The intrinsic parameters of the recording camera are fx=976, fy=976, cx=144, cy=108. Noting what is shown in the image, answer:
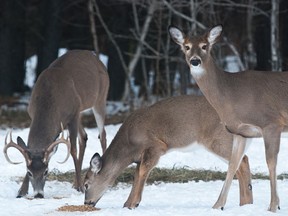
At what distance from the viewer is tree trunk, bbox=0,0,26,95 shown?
2403 centimetres

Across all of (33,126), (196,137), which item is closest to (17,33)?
(33,126)

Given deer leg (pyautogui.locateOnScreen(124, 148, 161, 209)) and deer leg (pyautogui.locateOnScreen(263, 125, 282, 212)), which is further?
deer leg (pyautogui.locateOnScreen(124, 148, 161, 209))

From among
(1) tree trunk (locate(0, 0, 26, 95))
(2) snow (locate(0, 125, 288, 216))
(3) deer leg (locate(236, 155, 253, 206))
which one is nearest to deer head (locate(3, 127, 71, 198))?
(2) snow (locate(0, 125, 288, 216))

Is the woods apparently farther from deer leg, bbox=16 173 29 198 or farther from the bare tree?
deer leg, bbox=16 173 29 198

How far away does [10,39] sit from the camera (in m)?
24.5

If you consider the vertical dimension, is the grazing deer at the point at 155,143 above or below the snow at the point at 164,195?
above

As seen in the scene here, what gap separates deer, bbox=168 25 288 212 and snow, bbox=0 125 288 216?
46 cm

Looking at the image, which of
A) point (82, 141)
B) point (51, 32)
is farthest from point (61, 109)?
point (51, 32)

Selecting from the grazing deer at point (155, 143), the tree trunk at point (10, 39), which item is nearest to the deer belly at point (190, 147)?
the grazing deer at point (155, 143)

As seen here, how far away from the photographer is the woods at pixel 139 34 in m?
20.5

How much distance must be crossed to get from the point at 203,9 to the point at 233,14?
3.77 metres

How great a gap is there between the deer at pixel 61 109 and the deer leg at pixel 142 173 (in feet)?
5.00

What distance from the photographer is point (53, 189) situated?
1234cm

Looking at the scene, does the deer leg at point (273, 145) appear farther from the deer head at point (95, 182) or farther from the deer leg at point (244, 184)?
the deer head at point (95, 182)
